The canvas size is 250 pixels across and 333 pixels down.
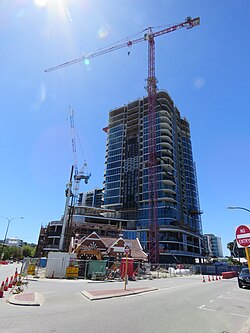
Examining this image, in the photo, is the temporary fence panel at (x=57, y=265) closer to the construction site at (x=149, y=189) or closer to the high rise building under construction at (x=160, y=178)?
the construction site at (x=149, y=189)

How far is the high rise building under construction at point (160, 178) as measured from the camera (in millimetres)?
83125

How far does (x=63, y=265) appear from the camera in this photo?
26875 millimetres

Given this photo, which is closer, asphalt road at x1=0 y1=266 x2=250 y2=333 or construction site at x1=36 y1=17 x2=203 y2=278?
asphalt road at x1=0 y1=266 x2=250 y2=333

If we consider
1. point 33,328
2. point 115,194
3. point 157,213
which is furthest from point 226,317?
point 115,194

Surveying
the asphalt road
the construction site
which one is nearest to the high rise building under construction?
the construction site

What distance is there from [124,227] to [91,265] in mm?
64858

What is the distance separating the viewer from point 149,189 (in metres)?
87.2

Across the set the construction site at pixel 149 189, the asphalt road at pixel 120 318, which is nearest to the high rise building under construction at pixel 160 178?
the construction site at pixel 149 189

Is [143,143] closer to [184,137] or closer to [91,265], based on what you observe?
[184,137]

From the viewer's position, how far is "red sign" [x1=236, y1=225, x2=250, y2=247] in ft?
25.0

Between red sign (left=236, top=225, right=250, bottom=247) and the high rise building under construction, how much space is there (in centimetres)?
7109

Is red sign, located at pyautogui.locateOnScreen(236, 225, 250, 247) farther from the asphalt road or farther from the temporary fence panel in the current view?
the temporary fence panel

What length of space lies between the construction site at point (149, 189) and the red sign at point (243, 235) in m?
60.2

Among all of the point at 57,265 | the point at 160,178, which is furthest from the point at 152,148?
the point at 57,265
